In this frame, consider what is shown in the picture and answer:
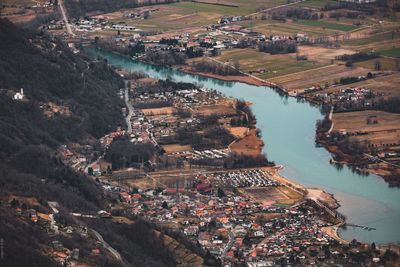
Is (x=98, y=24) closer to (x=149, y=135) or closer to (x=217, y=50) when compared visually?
(x=217, y=50)

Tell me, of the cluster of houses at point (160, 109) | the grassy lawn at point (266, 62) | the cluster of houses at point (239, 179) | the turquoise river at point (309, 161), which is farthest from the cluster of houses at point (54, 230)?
the grassy lawn at point (266, 62)

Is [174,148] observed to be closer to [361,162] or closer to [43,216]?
[361,162]

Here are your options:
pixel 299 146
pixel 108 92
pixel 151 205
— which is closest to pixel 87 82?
pixel 108 92

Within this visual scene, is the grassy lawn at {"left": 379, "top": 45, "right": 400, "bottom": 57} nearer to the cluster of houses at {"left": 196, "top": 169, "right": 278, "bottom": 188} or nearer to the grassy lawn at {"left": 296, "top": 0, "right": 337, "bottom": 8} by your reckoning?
the grassy lawn at {"left": 296, "top": 0, "right": 337, "bottom": 8}

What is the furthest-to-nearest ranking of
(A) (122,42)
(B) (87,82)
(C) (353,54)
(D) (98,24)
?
(D) (98,24) < (A) (122,42) < (C) (353,54) < (B) (87,82)

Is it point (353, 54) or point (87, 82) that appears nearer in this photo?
point (87, 82)

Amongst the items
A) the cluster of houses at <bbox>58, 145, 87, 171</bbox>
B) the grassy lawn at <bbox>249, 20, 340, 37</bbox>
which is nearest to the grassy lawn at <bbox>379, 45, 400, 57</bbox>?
the grassy lawn at <bbox>249, 20, 340, 37</bbox>

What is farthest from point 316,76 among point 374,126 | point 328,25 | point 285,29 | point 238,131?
point 328,25
